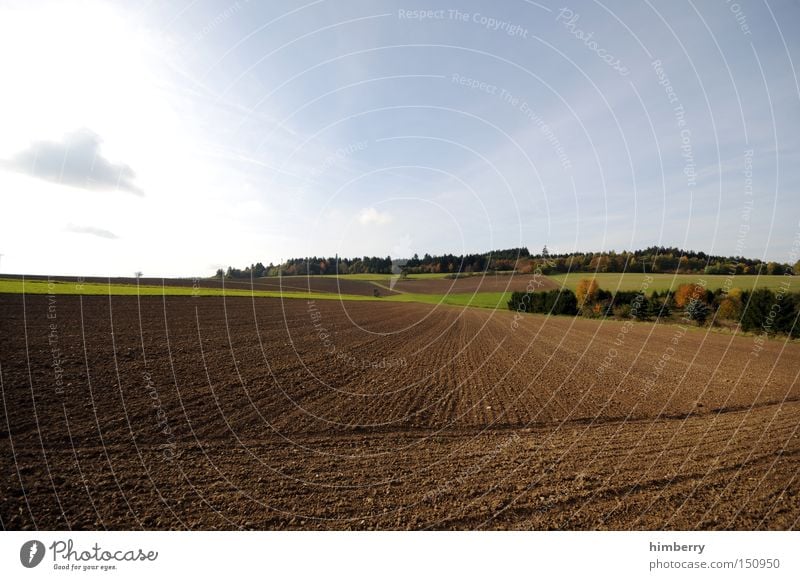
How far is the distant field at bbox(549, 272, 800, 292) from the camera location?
26403mm

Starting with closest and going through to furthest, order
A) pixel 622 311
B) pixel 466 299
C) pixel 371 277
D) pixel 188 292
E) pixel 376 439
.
→ pixel 376 439 < pixel 622 311 < pixel 188 292 < pixel 466 299 < pixel 371 277

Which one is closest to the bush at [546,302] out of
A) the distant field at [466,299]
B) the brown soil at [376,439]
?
the distant field at [466,299]

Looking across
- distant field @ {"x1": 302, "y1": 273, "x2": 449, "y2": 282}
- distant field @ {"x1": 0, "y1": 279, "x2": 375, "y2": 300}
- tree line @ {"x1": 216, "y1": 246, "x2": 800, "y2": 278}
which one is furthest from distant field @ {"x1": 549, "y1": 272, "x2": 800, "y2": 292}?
distant field @ {"x1": 0, "y1": 279, "x2": 375, "y2": 300}

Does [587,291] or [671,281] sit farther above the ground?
[671,281]

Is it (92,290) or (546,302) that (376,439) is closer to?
(92,290)

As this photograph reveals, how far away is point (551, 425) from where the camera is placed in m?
8.45

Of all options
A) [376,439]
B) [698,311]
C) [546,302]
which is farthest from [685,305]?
[376,439]

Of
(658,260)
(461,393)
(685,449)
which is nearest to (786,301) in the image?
(658,260)

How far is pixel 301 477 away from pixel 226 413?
3.92 meters

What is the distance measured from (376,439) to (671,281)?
43004mm

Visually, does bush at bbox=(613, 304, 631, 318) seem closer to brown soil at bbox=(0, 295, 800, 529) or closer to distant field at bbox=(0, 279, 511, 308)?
distant field at bbox=(0, 279, 511, 308)

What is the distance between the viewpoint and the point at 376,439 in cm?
741

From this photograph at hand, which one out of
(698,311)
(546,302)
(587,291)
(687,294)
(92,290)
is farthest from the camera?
(546,302)

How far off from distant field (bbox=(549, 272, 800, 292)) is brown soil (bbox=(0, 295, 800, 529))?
14441 mm
